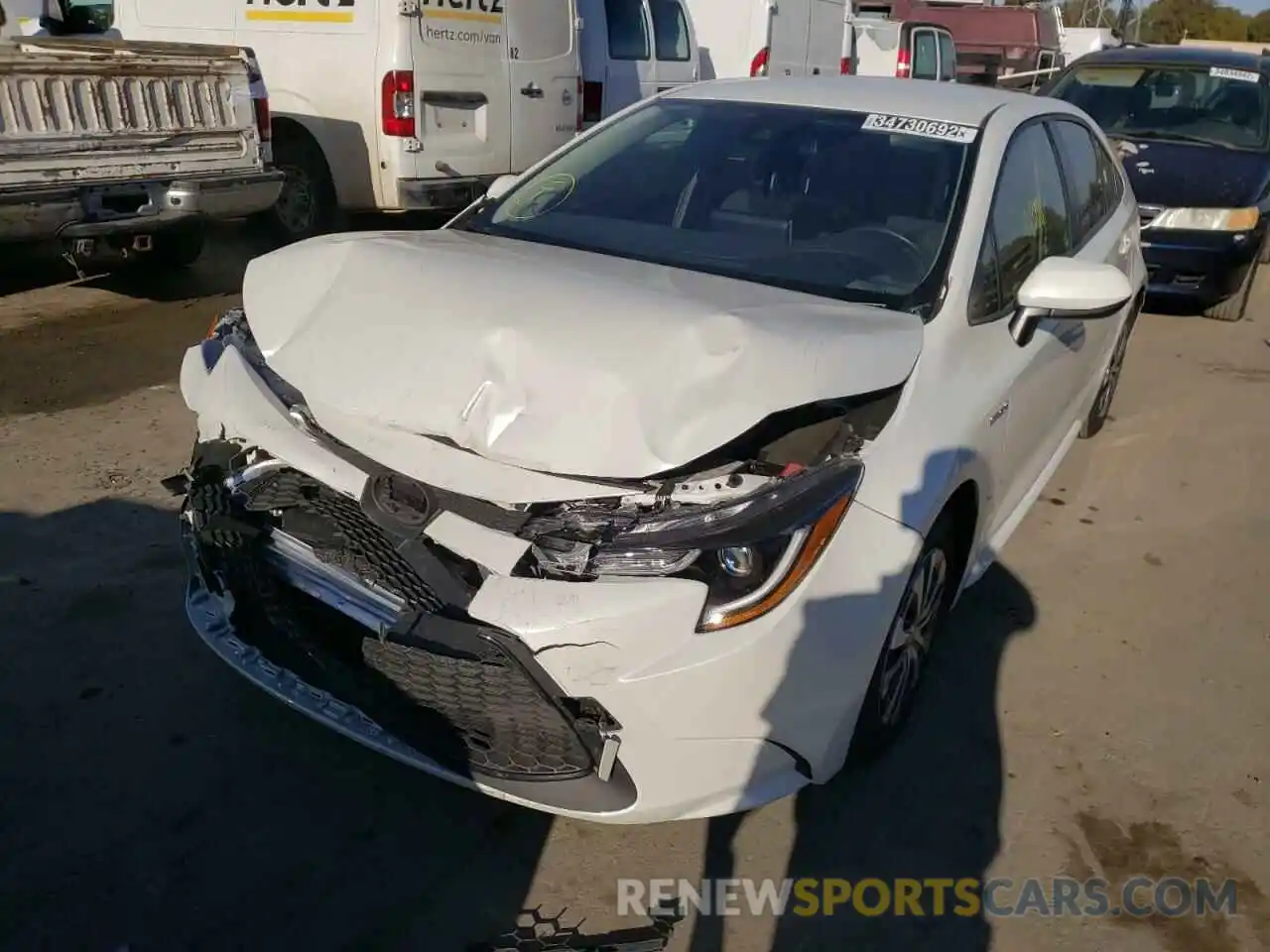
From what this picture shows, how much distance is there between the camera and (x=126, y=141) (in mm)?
5836

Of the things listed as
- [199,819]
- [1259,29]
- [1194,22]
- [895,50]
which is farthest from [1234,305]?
[1259,29]

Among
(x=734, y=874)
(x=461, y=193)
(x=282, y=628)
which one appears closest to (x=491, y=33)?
(x=461, y=193)

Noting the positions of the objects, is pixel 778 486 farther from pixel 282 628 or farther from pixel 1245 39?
pixel 1245 39

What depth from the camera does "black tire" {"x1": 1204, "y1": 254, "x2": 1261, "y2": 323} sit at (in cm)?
778

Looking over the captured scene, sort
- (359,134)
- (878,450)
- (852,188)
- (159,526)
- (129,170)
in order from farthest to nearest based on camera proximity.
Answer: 1. (359,134)
2. (129,170)
3. (159,526)
4. (852,188)
5. (878,450)

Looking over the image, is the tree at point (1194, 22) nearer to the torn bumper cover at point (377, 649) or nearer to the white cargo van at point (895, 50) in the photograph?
the white cargo van at point (895, 50)

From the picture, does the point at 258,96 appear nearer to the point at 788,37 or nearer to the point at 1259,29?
the point at 788,37

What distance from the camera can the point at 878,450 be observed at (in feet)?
8.20

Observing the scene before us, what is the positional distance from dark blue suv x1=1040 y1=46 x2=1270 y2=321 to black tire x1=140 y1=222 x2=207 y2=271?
20.6 feet

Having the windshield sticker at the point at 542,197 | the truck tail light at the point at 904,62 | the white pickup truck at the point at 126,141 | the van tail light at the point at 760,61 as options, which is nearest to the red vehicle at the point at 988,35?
the truck tail light at the point at 904,62

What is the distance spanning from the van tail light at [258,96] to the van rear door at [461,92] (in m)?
1.01

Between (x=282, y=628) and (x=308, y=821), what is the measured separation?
46 centimetres

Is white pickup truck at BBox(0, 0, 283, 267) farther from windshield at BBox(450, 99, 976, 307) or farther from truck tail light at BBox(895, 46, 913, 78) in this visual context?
truck tail light at BBox(895, 46, 913, 78)

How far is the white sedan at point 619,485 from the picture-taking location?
2.25 m
